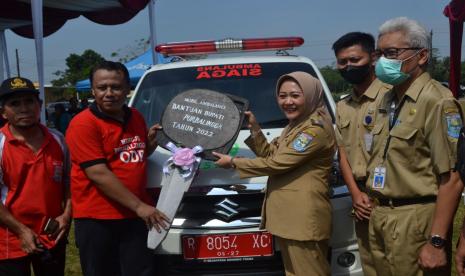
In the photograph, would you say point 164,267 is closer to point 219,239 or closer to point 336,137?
point 219,239

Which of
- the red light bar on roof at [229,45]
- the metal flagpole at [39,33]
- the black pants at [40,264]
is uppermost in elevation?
the metal flagpole at [39,33]

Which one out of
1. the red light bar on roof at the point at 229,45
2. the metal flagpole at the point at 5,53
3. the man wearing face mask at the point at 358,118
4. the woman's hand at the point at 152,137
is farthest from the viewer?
the metal flagpole at the point at 5,53

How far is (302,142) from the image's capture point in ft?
8.69

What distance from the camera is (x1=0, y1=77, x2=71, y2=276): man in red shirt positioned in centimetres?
265

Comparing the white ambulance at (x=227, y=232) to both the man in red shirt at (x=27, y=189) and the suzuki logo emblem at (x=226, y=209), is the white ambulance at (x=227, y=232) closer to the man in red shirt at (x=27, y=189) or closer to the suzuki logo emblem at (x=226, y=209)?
the suzuki logo emblem at (x=226, y=209)

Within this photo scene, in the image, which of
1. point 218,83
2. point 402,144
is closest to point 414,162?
point 402,144

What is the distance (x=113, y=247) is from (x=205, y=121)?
34.6 inches

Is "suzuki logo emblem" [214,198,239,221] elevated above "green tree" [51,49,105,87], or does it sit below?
below

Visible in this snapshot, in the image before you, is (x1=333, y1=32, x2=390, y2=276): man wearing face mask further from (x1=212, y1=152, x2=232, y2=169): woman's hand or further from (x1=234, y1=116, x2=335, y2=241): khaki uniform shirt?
(x1=212, y1=152, x2=232, y2=169): woman's hand

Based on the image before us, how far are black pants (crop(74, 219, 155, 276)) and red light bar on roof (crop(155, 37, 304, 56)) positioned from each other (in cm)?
209

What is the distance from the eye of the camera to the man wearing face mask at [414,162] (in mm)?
2246

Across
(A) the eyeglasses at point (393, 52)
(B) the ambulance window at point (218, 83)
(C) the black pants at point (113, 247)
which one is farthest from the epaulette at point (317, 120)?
(B) the ambulance window at point (218, 83)

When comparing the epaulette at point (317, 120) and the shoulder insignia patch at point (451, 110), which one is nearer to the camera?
the shoulder insignia patch at point (451, 110)

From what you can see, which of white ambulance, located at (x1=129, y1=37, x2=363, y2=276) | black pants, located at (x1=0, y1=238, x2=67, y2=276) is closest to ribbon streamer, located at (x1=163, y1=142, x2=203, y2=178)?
white ambulance, located at (x1=129, y1=37, x2=363, y2=276)
